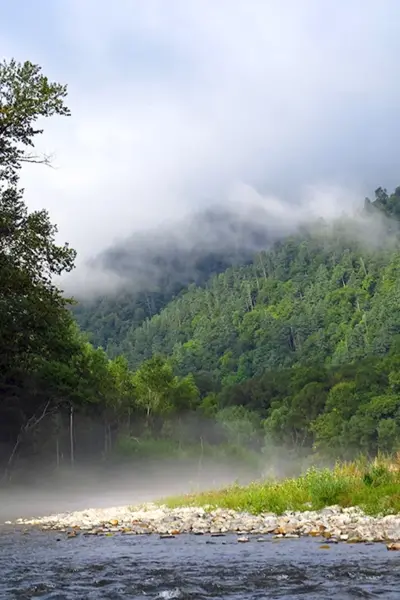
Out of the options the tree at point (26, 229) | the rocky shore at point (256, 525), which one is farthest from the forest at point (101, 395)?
the rocky shore at point (256, 525)

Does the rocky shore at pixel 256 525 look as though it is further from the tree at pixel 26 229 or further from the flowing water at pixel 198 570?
the tree at pixel 26 229

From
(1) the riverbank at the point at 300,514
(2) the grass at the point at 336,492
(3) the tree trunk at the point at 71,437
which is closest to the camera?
(1) the riverbank at the point at 300,514

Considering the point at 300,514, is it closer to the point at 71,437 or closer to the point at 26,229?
the point at 26,229

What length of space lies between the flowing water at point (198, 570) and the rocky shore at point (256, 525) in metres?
1.01

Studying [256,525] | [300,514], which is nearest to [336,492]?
[300,514]

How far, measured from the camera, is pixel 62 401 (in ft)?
273

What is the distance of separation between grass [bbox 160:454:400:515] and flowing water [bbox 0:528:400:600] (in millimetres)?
4377

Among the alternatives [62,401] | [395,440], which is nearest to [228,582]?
[62,401]

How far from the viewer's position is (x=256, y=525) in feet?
71.2

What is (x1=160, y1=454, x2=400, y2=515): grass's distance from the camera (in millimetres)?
21938

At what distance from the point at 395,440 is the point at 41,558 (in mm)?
114594

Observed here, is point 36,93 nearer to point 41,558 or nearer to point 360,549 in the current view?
point 41,558

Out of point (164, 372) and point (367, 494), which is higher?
point (164, 372)

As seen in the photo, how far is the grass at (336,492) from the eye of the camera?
21.9 m
